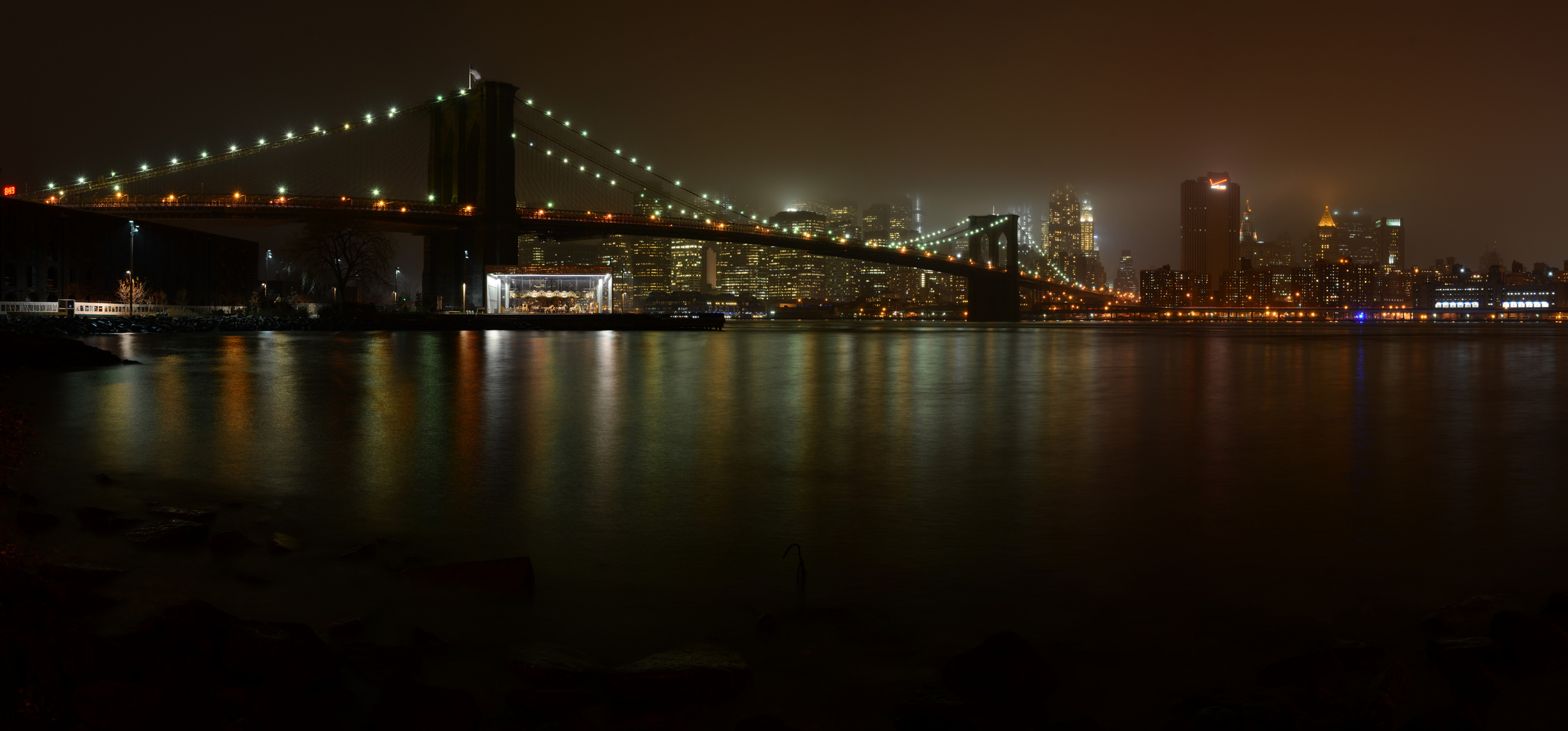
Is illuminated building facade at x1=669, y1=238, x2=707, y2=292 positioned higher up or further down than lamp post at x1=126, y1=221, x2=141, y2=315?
higher up

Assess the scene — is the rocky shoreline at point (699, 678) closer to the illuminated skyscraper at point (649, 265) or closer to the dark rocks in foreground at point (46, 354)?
the dark rocks in foreground at point (46, 354)

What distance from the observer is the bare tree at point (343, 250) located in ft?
172

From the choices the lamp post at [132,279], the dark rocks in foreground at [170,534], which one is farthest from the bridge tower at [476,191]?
the dark rocks in foreground at [170,534]

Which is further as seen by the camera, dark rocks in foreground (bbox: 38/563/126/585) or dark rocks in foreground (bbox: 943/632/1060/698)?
dark rocks in foreground (bbox: 38/563/126/585)

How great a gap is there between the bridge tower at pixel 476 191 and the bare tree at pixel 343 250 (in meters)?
3.10

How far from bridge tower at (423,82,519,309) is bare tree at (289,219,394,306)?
310 centimetres

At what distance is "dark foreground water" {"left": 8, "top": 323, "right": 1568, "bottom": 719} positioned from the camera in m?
4.19

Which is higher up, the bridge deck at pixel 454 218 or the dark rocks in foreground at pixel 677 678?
the bridge deck at pixel 454 218

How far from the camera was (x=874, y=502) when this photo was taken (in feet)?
21.8

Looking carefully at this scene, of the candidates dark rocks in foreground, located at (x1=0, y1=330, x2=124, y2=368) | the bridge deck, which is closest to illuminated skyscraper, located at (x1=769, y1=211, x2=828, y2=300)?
the bridge deck

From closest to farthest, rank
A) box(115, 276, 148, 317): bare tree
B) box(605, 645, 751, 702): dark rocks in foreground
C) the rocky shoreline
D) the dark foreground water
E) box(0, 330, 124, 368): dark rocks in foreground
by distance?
1. the rocky shoreline
2. box(605, 645, 751, 702): dark rocks in foreground
3. the dark foreground water
4. box(0, 330, 124, 368): dark rocks in foreground
5. box(115, 276, 148, 317): bare tree

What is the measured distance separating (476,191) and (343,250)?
786 centimetres

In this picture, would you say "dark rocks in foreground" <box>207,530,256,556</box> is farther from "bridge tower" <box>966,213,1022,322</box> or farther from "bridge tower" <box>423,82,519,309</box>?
"bridge tower" <box>966,213,1022,322</box>

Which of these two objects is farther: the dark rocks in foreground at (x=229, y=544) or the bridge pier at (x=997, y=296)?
the bridge pier at (x=997, y=296)
